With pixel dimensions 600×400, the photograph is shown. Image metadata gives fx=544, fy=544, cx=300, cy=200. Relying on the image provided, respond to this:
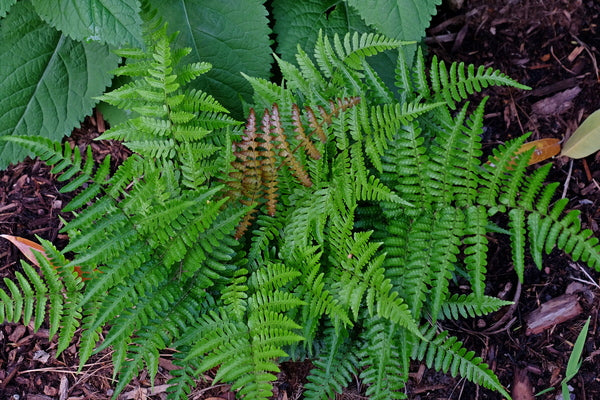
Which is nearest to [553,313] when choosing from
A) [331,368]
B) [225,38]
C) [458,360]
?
[458,360]

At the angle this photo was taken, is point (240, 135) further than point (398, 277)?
Yes

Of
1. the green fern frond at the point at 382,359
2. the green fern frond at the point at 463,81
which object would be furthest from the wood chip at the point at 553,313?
the green fern frond at the point at 463,81

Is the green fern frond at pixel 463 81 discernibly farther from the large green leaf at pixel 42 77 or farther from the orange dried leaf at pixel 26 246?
the orange dried leaf at pixel 26 246

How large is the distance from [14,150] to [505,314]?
2.75 metres

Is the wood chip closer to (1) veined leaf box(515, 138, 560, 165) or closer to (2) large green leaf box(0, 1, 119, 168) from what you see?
(1) veined leaf box(515, 138, 560, 165)

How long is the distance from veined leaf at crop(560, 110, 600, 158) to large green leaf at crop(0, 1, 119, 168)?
2493 millimetres

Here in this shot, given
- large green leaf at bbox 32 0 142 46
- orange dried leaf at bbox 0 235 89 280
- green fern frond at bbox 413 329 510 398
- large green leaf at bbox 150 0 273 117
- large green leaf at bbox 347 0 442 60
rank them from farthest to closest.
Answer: orange dried leaf at bbox 0 235 89 280 < large green leaf at bbox 150 0 273 117 < large green leaf at bbox 347 0 442 60 < large green leaf at bbox 32 0 142 46 < green fern frond at bbox 413 329 510 398

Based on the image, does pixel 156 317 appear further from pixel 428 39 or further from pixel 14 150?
pixel 428 39

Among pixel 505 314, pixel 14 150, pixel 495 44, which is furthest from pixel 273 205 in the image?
pixel 495 44

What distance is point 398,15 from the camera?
2.60 m

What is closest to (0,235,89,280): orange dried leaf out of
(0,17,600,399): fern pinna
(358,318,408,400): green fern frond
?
(0,17,600,399): fern pinna

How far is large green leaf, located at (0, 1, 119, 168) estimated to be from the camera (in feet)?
9.66

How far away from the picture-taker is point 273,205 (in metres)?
2.32

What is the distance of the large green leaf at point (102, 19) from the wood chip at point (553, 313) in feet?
7.68
